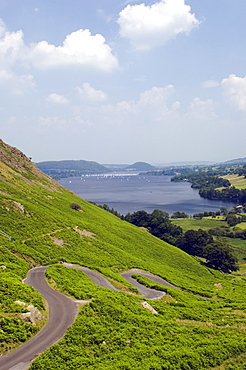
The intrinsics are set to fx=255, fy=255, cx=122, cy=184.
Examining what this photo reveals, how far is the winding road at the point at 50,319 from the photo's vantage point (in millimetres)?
18188

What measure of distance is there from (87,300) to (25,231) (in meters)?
24.9

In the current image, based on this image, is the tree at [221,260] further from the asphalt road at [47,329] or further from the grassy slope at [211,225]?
the asphalt road at [47,329]

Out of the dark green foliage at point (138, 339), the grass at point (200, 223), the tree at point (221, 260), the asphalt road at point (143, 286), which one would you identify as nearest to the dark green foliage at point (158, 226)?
the grass at point (200, 223)

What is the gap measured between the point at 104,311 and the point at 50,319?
5.18 metres

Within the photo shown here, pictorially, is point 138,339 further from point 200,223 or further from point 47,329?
point 200,223

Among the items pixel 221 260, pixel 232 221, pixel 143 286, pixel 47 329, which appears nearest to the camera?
pixel 47 329

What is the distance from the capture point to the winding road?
18188mm

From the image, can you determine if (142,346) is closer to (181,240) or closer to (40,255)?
(40,255)

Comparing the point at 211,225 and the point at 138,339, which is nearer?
the point at 138,339

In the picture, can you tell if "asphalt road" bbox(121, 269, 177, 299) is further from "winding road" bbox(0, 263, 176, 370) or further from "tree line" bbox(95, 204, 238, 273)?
"tree line" bbox(95, 204, 238, 273)

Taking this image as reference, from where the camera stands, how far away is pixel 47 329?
21984mm

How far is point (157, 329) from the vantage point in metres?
24.1

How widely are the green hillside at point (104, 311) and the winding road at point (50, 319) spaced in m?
0.77

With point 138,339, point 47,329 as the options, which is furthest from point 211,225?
point 47,329
